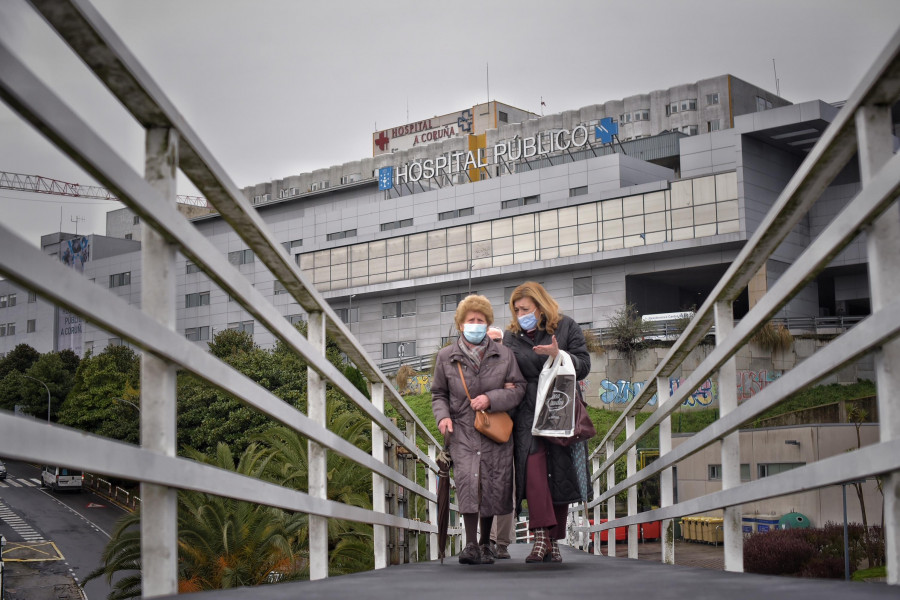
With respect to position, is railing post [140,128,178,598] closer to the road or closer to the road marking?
the road

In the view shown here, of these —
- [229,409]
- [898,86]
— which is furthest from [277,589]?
[229,409]

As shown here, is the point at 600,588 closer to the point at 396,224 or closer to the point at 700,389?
the point at 700,389

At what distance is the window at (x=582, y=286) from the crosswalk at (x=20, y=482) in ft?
126

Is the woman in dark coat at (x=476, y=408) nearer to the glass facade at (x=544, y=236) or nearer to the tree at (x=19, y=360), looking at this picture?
the glass facade at (x=544, y=236)

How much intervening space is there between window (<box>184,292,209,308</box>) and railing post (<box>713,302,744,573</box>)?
80.1 metres

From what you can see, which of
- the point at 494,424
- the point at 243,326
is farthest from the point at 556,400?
the point at 243,326

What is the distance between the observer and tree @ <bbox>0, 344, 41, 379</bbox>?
273 feet

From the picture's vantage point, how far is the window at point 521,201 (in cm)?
6133

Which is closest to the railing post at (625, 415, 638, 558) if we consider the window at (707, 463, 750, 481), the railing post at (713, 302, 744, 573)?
the railing post at (713, 302, 744, 573)

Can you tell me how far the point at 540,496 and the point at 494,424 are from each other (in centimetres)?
55

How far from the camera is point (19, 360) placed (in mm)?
85062

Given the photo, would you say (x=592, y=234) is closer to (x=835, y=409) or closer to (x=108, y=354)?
(x=835, y=409)

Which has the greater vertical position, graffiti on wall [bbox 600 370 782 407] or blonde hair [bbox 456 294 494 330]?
graffiti on wall [bbox 600 370 782 407]

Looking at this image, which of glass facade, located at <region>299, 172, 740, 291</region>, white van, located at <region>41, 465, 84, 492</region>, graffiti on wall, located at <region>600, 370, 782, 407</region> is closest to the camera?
graffiti on wall, located at <region>600, 370, 782, 407</region>
